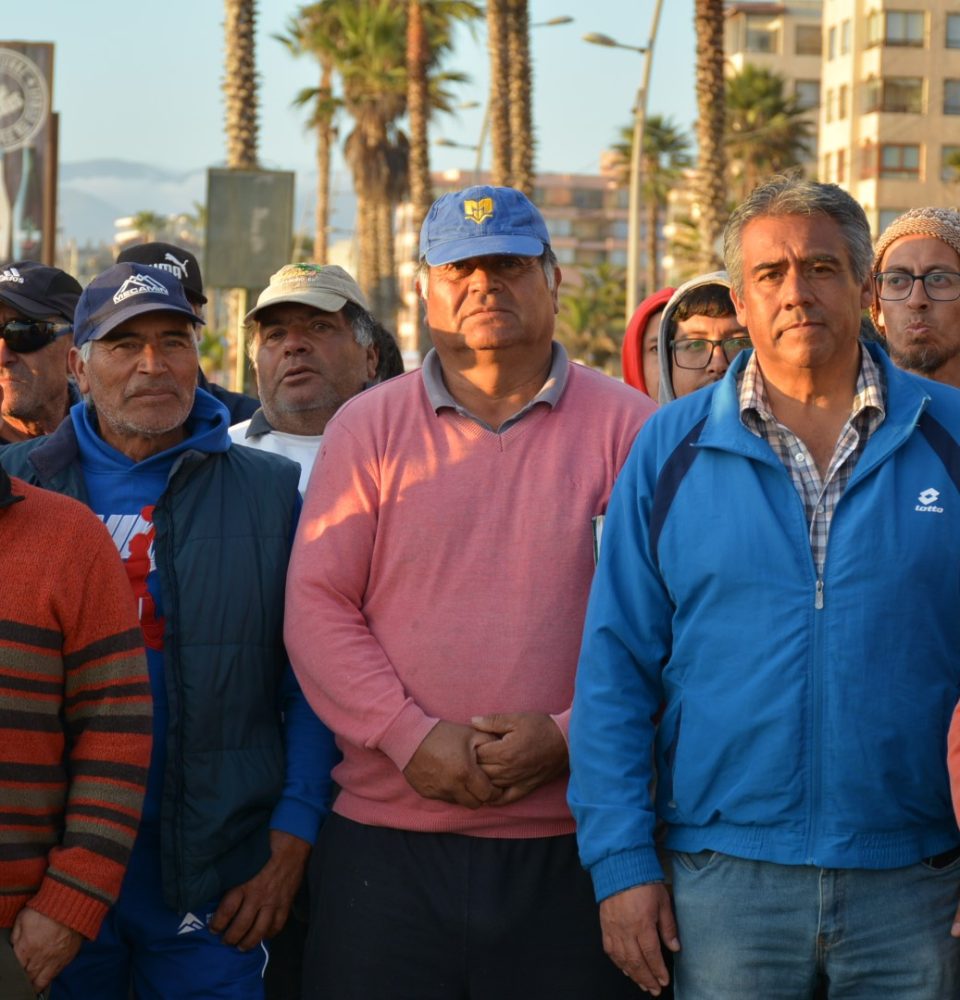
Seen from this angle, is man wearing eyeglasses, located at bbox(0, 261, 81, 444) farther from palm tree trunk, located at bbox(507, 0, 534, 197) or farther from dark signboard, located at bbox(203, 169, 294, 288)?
palm tree trunk, located at bbox(507, 0, 534, 197)

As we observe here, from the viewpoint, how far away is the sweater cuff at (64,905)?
3604mm

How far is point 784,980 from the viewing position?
3.44 meters

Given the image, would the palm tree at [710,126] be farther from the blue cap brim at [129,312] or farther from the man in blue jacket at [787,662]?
the man in blue jacket at [787,662]

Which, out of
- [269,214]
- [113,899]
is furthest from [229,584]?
[269,214]

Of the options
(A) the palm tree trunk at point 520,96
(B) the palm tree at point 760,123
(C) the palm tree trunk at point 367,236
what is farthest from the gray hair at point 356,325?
(B) the palm tree at point 760,123

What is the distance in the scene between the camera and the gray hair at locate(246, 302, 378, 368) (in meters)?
5.71

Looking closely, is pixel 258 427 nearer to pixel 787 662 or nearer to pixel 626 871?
pixel 626 871

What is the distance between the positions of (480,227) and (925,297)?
204cm

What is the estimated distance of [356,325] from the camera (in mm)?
5727

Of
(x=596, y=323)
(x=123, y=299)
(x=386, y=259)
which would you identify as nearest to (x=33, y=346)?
(x=123, y=299)

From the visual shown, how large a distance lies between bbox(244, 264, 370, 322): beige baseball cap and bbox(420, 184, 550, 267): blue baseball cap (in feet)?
4.32

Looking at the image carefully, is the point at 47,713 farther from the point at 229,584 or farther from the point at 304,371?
the point at 304,371

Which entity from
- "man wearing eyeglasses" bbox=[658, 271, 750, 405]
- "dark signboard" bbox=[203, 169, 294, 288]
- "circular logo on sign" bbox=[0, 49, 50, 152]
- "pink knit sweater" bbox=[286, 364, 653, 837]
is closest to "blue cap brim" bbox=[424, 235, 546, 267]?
"pink knit sweater" bbox=[286, 364, 653, 837]

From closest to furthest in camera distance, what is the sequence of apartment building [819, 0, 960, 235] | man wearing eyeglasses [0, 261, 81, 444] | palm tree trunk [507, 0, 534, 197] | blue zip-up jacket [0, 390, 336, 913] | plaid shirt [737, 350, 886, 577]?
1. plaid shirt [737, 350, 886, 577]
2. blue zip-up jacket [0, 390, 336, 913]
3. man wearing eyeglasses [0, 261, 81, 444]
4. palm tree trunk [507, 0, 534, 197]
5. apartment building [819, 0, 960, 235]
